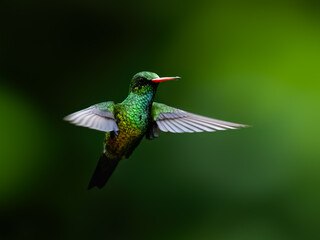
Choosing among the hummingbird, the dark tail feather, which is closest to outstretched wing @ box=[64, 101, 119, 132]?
the hummingbird

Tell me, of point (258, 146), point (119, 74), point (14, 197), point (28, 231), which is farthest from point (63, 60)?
point (258, 146)

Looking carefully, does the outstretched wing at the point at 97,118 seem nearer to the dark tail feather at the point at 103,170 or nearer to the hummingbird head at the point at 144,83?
the hummingbird head at the point at 144,83

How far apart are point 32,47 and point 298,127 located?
216cm

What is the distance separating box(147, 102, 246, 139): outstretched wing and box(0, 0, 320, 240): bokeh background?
201cm

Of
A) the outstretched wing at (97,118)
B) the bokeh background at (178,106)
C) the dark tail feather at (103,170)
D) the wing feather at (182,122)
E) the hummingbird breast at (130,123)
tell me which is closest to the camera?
the outstretched wing at (97,118)

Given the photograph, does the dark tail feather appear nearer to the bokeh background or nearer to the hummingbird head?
the hummingbird head

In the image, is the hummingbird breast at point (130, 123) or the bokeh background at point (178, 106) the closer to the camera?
the hummingbird breast at point (130, 123)

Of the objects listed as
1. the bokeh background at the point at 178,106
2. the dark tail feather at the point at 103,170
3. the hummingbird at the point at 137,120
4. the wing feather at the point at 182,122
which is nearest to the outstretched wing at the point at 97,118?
the hummingbird at the point at 137,120

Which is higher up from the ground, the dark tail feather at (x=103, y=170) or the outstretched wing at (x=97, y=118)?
the outstretched wing at (x=97, y=118)

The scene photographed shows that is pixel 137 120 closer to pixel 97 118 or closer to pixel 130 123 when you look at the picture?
pixel 130 123

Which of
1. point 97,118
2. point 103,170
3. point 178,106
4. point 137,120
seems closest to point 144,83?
point 137,120

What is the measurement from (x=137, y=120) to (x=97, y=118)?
0.29 meters

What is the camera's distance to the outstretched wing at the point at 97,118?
1.05 metres

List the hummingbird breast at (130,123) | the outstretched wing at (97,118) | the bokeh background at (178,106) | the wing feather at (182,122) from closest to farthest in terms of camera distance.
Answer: the outstretched wing at (97,118) → the wing feather at (182,122) → the hummingbird breast at (130,123) → the bokeh background at (178,106)
